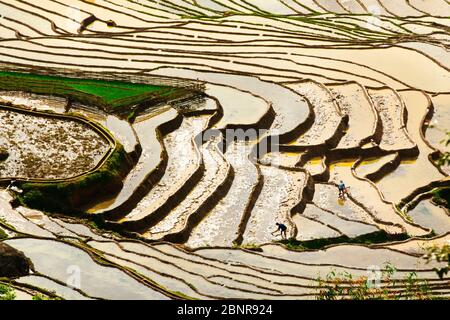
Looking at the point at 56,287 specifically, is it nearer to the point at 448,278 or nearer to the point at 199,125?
the point at 448,278

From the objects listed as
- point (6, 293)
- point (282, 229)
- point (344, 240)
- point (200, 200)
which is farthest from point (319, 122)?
point (6, 293)

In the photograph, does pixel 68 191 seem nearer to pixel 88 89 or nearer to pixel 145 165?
pixel 145 165

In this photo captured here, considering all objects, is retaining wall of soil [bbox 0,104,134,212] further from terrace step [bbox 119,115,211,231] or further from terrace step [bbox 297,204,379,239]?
terrace step [bbox 297,204,379,239]

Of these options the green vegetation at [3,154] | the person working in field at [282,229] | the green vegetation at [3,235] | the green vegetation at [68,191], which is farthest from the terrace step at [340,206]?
the green vegetation at [3,235]

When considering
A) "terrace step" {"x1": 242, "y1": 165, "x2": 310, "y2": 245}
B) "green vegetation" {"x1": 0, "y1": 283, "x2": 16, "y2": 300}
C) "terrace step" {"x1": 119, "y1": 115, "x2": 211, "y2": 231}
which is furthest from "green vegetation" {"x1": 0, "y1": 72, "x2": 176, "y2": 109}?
"green vegetation" {"x1": 0, "y1": 283, "x2": 16, "y2": 300}

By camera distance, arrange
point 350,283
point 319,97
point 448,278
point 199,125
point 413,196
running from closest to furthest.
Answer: point 350,283 → point 448,278 → point 413,196 → point 199,125 → point 319,97

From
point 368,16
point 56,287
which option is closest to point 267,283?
point 56,287
